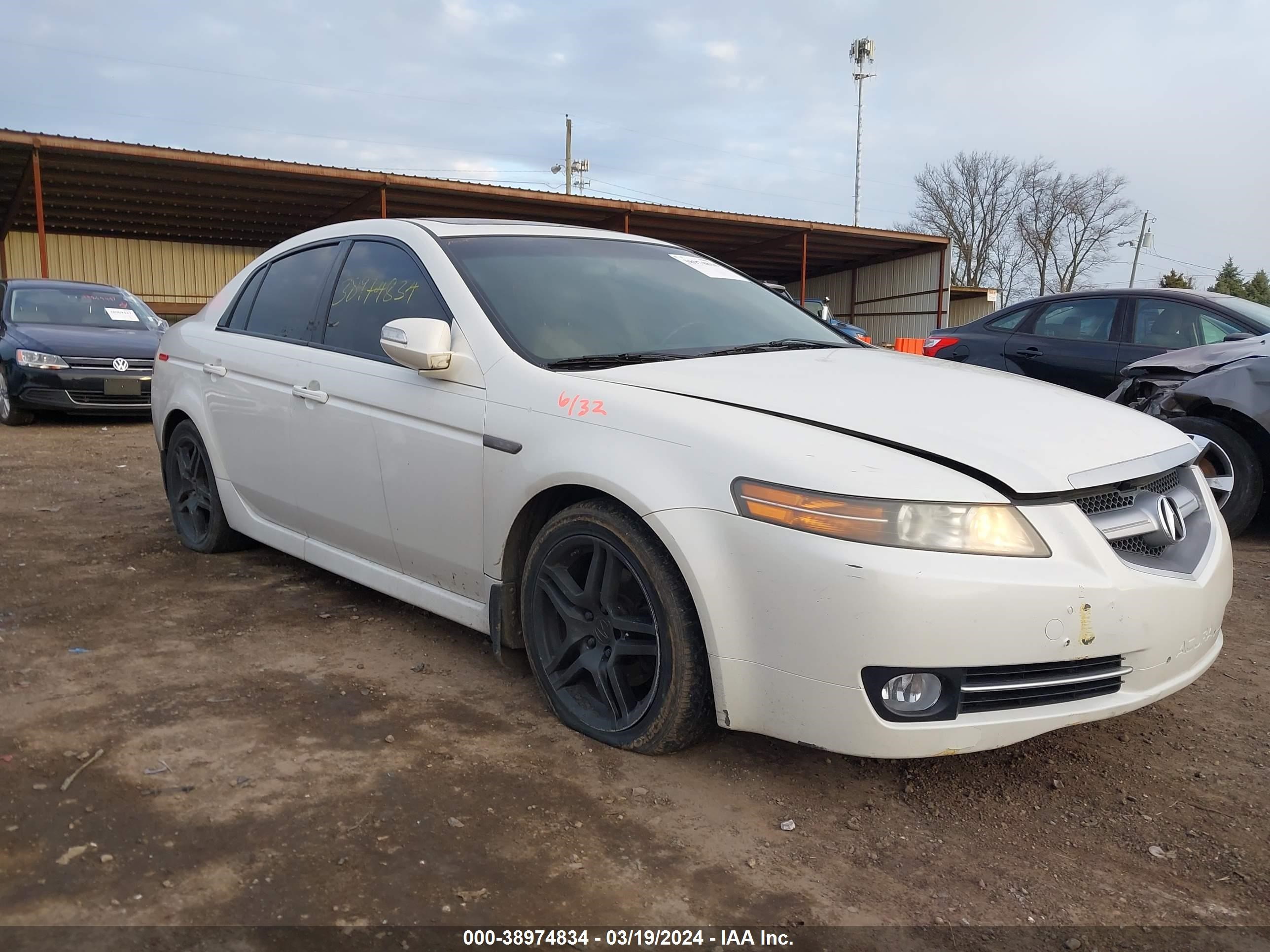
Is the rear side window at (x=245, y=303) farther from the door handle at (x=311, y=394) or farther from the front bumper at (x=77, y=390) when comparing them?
the front bumper at (x=77, y=390)

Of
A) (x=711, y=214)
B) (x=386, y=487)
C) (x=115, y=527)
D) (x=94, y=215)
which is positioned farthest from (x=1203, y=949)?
(x=94, y=215)

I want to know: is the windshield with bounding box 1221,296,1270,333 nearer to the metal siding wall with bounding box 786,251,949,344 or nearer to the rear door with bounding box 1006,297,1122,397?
the rear door with bounding box 1006,297,1122,397

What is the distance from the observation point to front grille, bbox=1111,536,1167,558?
8.29 feet

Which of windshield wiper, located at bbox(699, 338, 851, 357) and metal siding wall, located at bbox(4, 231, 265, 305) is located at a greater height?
metal siding wall, located at bbox(4, 231, 265, 305)

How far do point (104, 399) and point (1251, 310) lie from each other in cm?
972

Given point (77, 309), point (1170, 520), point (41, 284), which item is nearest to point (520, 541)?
point (1170, 520)

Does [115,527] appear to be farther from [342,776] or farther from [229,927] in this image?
[229,927]

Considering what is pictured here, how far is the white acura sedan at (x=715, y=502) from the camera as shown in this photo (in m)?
2.33

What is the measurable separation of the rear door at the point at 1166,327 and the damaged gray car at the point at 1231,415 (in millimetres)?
1141

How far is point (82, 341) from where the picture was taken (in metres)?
9.66

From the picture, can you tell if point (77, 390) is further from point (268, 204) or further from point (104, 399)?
point (268, 204)

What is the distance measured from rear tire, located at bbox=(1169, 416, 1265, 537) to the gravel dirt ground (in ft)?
6.27

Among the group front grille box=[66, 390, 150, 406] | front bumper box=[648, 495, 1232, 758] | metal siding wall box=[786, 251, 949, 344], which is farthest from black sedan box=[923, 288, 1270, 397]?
metal siding wall box=[786, 251, 949, 344]

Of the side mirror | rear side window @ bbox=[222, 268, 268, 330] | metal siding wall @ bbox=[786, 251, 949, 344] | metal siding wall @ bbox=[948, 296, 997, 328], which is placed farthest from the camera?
metal siding wall @ bbox=[948, 296, 997, 328]
